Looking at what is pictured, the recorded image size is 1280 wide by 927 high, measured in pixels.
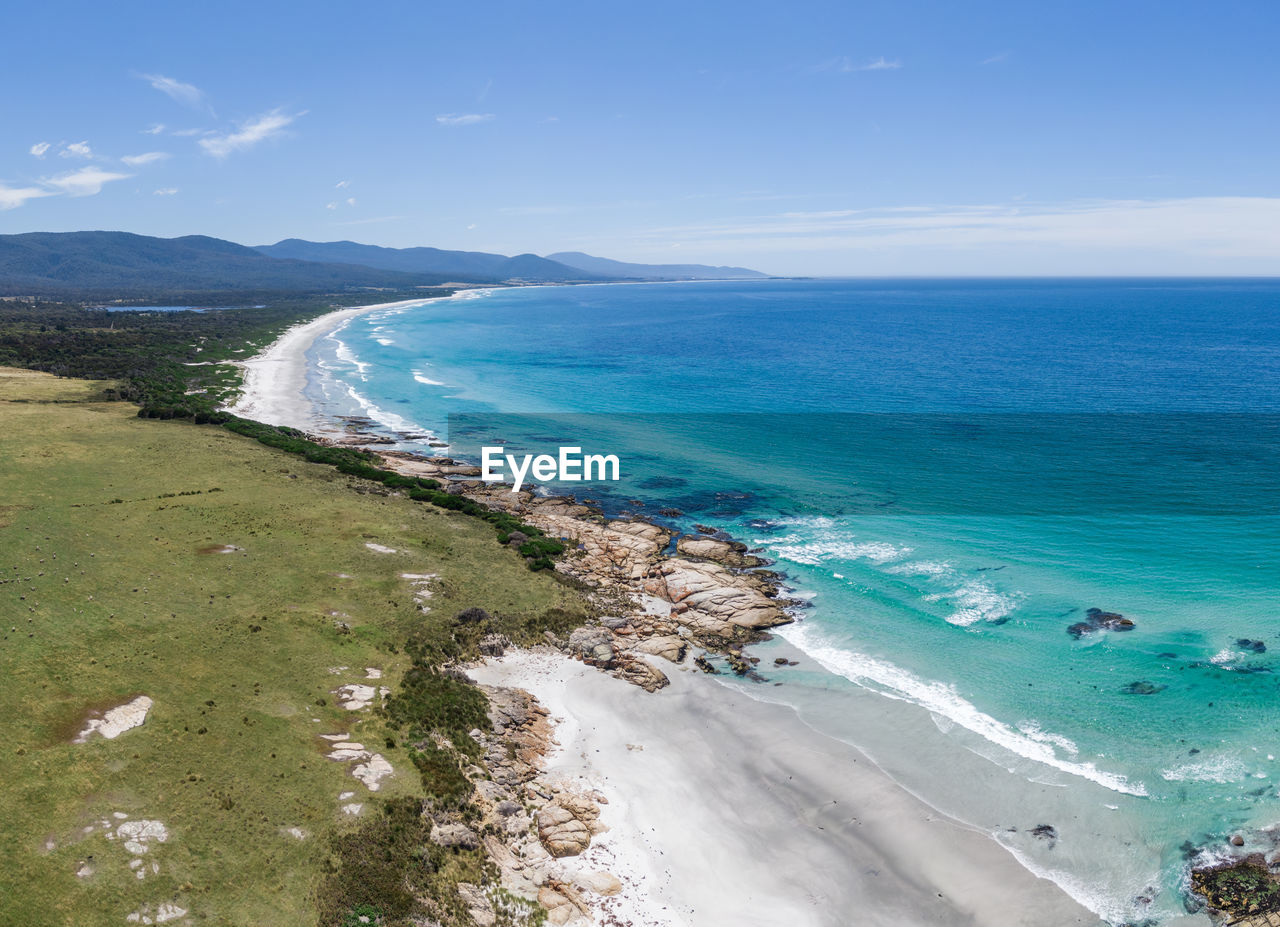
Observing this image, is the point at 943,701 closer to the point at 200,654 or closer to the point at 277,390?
the point at 200,654

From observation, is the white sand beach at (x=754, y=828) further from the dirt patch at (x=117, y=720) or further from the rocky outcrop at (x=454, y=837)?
the dirt patch at (x=117, y=720)

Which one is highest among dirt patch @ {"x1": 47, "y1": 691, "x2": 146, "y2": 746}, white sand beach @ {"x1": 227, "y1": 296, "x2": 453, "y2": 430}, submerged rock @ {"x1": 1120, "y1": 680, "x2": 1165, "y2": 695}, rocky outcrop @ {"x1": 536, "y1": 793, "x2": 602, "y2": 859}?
white sand beach @ {"x1": 227, "y1": 296, "x2": 453, "y2": 430}

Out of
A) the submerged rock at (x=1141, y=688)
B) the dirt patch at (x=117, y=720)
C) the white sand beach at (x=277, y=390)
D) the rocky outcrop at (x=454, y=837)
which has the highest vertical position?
the white sand beach at (x=277, y=390)

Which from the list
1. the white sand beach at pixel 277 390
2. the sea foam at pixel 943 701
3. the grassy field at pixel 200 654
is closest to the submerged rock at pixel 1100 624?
the sea foam at pixel 943 701

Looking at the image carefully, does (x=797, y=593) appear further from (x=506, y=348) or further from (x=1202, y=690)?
(x=506, y=348)

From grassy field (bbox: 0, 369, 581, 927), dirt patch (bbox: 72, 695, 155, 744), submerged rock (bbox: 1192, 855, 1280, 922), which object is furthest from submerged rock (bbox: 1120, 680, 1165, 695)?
dirt patch (bbox: 72, 695, 155, 744)

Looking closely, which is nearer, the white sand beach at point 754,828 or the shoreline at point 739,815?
the white sand beach at point 754,828

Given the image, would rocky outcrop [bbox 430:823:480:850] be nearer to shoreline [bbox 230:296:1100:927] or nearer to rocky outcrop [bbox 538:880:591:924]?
rocky outcrop [bbox 538:880:591:924]

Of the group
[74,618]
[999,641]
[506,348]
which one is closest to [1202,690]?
[999,641]
